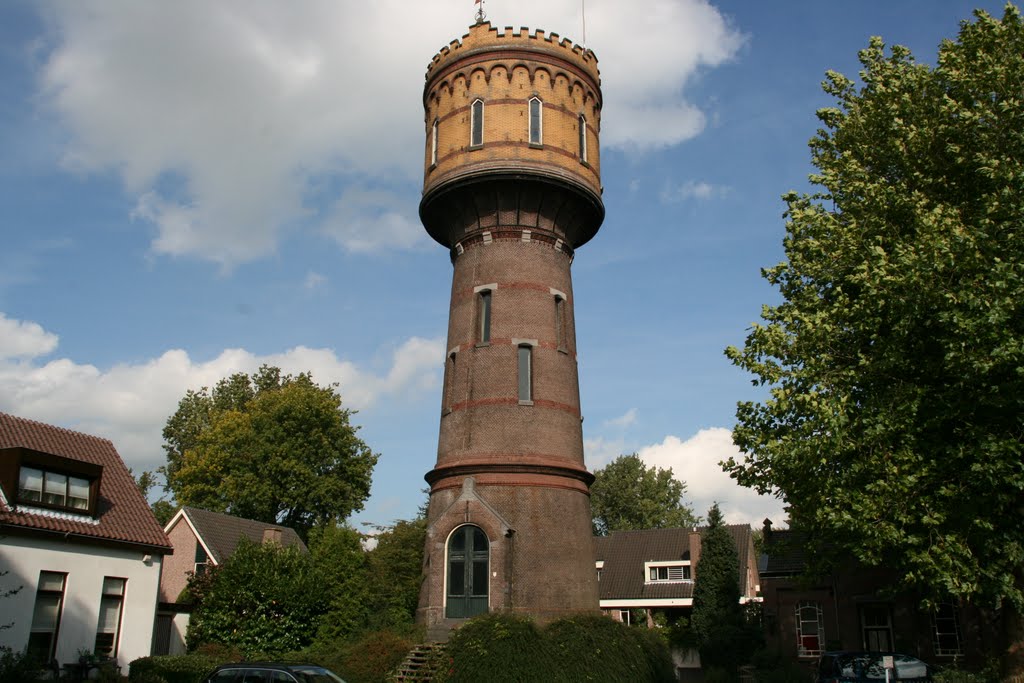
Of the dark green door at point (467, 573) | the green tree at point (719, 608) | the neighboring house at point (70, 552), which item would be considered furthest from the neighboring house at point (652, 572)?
the neighboring house at point (70, 552)

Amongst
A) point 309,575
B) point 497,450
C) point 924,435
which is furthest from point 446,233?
point 924,435

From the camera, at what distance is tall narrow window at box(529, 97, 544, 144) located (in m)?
24.3

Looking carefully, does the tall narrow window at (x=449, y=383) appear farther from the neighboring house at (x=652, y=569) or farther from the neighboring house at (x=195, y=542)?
the neighboring house at (x=652, y=569)

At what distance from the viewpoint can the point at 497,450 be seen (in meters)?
22.0

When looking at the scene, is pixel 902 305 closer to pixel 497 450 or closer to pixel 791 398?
pixel 791 398

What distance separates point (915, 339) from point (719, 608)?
69.9 feet

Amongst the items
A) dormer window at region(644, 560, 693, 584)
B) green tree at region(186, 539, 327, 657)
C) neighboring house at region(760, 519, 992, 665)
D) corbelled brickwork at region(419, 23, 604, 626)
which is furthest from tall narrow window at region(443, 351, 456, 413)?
dormer window at region(644, 560, 693, 584)

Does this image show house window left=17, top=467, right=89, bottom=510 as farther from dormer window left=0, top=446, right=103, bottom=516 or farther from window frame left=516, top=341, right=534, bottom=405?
window frame left=516, top=341, right=534, bottom=405

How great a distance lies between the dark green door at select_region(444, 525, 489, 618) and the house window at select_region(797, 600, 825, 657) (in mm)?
14931

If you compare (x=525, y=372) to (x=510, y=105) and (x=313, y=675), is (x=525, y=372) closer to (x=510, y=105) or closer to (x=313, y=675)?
(x=510, y=105)

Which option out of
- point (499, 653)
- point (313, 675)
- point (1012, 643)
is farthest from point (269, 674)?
point (1012, 643)

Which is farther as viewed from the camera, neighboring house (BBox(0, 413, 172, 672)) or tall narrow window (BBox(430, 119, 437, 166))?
tall narrow window (BBox(430, 119, 437, 166))

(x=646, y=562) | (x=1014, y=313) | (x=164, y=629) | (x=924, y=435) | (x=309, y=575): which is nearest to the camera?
(x=1014, y=313)

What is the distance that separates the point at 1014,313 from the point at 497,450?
12.5m
